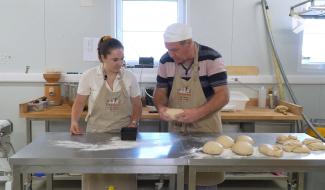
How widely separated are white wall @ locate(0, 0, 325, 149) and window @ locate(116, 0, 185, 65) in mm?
193

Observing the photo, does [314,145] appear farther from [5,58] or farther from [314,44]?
[5,58]

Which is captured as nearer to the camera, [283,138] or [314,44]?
[283,138]

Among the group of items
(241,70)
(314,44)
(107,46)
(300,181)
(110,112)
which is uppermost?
(314,44)

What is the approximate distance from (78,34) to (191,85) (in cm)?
169

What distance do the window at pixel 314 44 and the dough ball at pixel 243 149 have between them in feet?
6.85

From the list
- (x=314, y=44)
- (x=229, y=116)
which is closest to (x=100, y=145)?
(x=229, y=116)

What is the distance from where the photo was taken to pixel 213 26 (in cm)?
325

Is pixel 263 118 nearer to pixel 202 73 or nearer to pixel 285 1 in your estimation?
pixel 202 73

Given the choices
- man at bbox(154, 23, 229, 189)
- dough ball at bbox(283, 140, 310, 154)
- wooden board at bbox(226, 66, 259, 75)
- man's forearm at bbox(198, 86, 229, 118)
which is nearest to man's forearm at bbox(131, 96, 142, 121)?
man at bbox(154, 23, 229, 189)

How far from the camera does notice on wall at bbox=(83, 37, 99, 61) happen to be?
127 inches

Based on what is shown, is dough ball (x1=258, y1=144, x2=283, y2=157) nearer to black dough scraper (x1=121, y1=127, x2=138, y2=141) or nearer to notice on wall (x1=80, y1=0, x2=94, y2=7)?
black dough scraper (x1=121, y1=127, x2=138, y2=141)

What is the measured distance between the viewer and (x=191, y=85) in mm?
1914

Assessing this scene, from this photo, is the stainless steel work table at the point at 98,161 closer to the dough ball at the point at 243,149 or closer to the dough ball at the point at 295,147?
the dough ball at the point at 243,149

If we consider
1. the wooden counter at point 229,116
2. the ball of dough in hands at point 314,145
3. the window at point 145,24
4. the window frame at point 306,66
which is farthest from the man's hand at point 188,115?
the window frame at point 306,66
